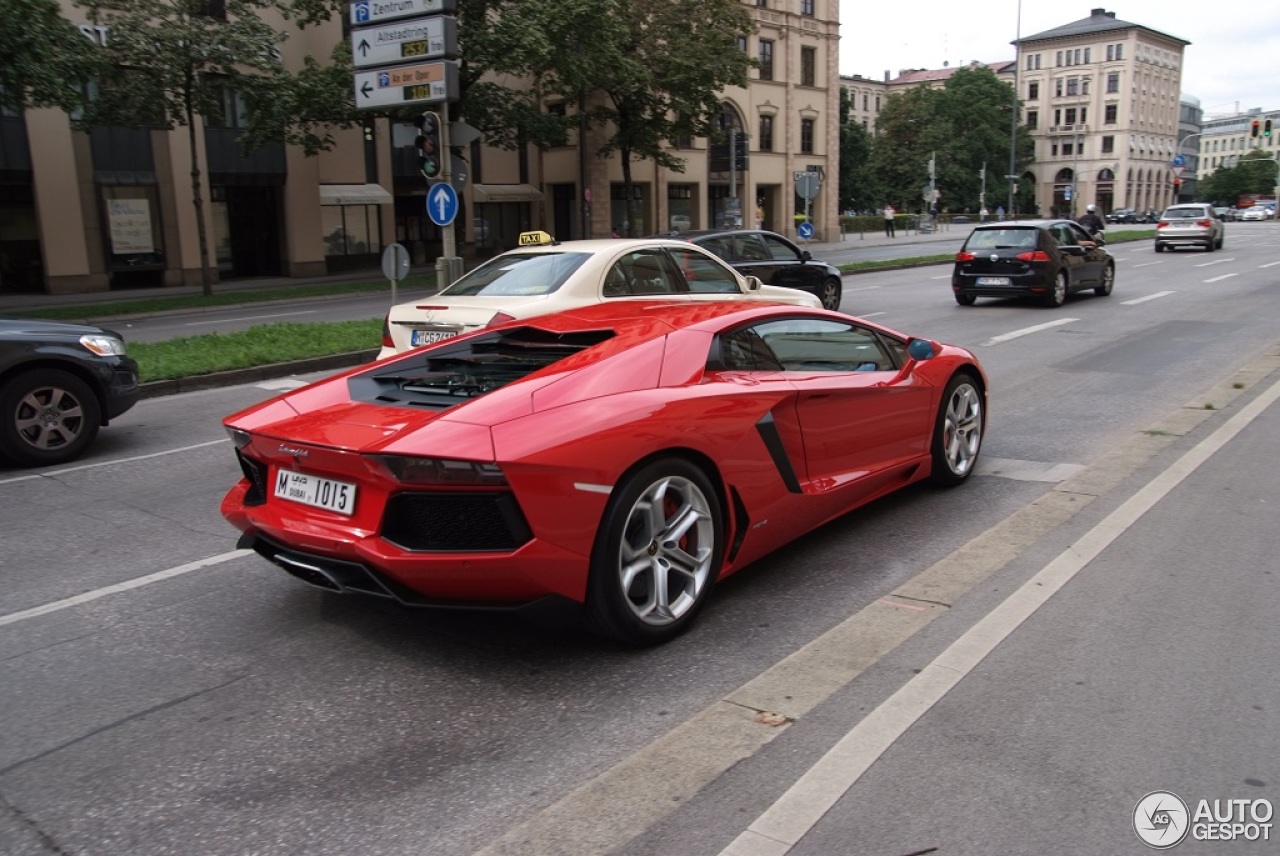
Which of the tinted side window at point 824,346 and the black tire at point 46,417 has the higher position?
the tinted side window at point 824,346

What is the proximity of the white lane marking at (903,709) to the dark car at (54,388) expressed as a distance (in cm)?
682

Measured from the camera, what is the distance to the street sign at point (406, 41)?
15008mm

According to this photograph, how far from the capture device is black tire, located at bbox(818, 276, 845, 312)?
1666 centimetres

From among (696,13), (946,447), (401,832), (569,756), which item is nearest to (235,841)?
(401,832)

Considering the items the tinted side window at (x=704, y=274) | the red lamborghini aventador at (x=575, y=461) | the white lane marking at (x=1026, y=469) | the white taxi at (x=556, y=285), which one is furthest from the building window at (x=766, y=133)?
the red lamborghini aventador at (x=575, y=461)

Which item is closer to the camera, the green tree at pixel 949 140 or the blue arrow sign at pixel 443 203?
the blue arrow sign at pixel 443 203

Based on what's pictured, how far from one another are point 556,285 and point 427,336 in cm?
120

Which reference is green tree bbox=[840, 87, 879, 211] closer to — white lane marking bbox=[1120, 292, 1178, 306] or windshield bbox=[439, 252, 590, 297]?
white lane marking bbox=[1120, 292, 1178, 306]

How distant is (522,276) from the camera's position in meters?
9.09

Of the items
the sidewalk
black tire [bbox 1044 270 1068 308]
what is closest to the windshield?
black tire [bbox 1044 270 1068 308]

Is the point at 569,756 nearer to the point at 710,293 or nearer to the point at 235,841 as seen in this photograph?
the point at 235,841

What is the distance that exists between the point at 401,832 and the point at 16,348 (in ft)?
21.0

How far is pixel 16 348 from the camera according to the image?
7.55 m

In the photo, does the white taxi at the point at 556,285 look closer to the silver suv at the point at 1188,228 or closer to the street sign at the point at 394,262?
the street sign at the point at 394,262
